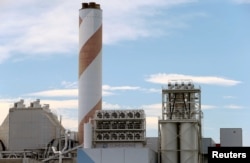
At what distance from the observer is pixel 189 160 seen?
62.1 m

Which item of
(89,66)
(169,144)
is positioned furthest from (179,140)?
(89,66)

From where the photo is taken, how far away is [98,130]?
62.7 m

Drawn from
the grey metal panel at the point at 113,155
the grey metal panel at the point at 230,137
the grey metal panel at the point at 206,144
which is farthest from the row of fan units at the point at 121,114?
the grey metal panel at the point at 230,137

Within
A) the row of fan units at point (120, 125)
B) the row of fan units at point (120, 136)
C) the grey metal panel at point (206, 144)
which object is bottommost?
the grey metal panel at point (206, 144)

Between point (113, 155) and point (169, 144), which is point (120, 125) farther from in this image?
point (113, 155)

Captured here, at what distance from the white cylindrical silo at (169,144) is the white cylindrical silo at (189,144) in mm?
616

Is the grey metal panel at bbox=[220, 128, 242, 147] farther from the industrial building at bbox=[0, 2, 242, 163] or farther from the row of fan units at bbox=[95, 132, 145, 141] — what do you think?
the row of fan units at bbox=[95, 132, 145, 141]

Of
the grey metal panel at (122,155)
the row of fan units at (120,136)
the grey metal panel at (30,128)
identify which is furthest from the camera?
the grey metal panel at (30,128)

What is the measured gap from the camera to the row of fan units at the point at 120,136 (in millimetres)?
62469

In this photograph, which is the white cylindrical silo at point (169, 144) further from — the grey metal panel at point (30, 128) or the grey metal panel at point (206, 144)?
the grey metal panel at point (30, 128)

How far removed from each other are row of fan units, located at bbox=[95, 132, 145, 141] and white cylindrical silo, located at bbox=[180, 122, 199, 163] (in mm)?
3476

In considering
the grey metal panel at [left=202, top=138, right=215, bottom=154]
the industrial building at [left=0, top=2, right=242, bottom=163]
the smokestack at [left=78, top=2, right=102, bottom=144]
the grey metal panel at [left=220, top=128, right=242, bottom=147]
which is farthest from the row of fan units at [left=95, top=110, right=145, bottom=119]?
the grey metal panel at [left=220, top=128, right=242, bottom=147]

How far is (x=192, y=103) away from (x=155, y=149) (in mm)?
5550

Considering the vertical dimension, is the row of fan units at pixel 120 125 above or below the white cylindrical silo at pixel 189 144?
above
